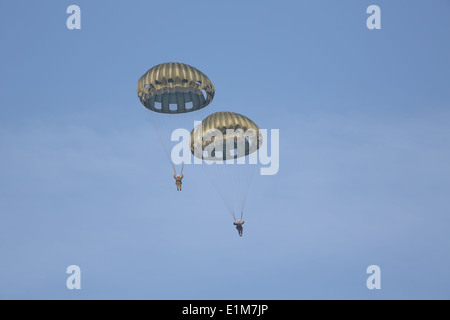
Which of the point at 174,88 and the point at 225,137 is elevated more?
the point at 174,88

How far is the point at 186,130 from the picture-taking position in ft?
203

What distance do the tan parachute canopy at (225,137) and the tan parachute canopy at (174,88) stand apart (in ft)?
6.10

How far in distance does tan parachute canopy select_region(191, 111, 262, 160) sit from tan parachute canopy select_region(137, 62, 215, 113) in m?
1.86

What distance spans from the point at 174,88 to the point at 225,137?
16.1 ft

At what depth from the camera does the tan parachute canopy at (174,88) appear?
5759 centimetres

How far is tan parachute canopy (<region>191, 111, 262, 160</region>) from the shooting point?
57906 mm

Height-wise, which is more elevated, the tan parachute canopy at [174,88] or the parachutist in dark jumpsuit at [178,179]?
the tan parachute canopy at [174,88]

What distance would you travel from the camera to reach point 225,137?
190ft

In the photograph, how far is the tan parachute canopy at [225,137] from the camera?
57906mm
